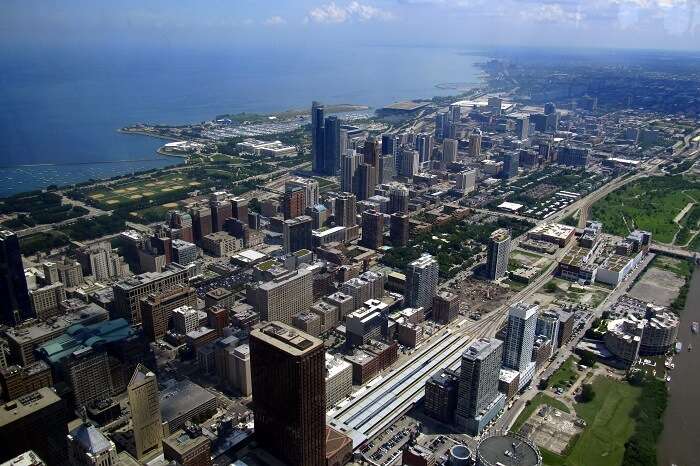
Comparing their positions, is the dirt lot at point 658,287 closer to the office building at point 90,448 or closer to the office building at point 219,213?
the office building at point 219,213

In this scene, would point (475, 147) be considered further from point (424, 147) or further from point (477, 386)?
point (477, 386)

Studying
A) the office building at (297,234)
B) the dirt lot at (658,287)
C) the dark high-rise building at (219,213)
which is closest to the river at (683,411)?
the dirt lot at (658,287)

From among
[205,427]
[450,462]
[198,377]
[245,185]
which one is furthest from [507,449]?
[245,185]

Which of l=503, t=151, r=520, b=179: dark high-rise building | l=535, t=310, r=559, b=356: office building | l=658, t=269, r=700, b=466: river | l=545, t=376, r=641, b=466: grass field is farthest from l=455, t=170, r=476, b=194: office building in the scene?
l=545, t=376, r=641, b=466: grass field

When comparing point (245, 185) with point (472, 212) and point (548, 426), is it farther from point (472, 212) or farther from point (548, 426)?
point (548, 426)

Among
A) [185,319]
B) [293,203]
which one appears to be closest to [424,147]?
[293,203]

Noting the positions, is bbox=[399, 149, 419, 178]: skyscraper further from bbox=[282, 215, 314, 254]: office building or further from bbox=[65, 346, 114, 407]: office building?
bbox=[65, 346, 114, 407]: office building

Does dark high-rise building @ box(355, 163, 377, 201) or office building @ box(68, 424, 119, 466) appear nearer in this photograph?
office building @ box(68, 424, 119, 466)
